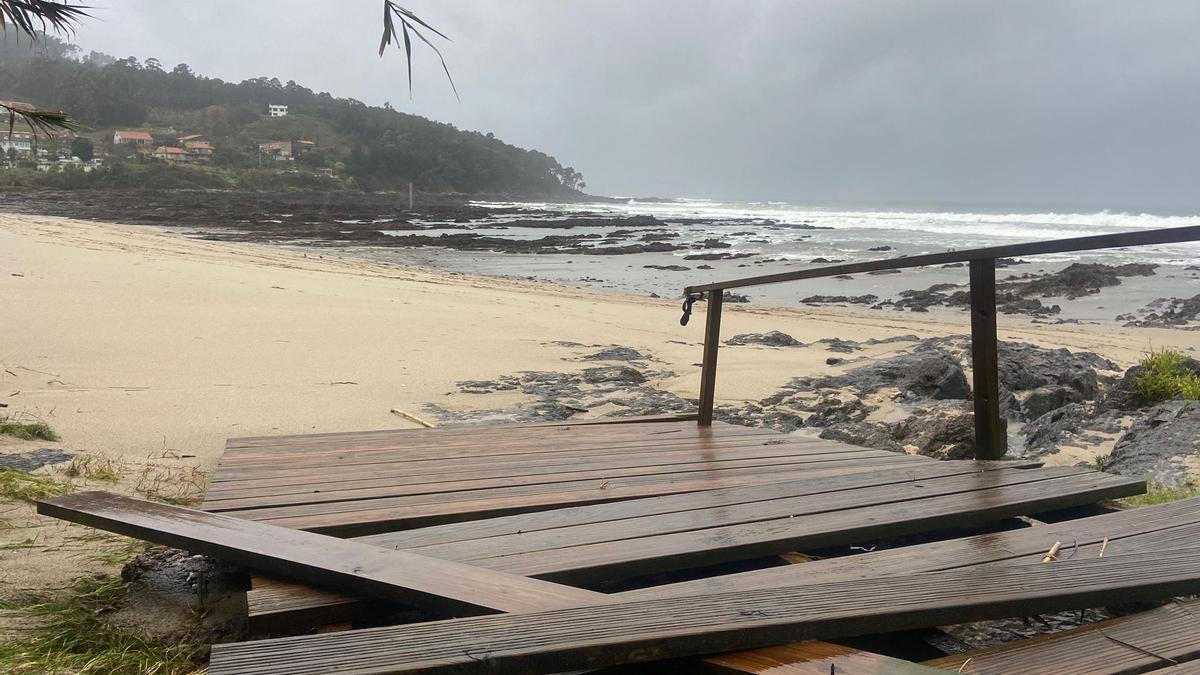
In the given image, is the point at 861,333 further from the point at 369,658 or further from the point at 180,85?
the point at 180,85

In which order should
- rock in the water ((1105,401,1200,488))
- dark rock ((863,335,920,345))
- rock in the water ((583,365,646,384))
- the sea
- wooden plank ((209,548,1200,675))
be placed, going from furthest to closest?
the sea, dark rock ((863,335,920,345)), rock in the water ((583,365,646,384)), rock in the water ((1105,401,1200,488)), wooden plank ((209,548,1200,675))

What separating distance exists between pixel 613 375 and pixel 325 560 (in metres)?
5.34

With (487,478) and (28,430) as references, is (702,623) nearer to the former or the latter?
(487,478)

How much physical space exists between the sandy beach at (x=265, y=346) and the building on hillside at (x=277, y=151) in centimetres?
7735

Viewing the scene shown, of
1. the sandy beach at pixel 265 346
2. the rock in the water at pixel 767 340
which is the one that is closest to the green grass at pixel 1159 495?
the sandy beach at pixel 265 346

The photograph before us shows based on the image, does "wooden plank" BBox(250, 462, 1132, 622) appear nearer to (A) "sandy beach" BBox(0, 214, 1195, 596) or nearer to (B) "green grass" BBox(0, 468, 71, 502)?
(A) "sandy beach" BBox(0, 214, 1195, 596)

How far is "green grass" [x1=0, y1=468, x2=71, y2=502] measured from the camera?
3.08 meters

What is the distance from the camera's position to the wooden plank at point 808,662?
139 centimetres

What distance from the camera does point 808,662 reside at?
4.72ft

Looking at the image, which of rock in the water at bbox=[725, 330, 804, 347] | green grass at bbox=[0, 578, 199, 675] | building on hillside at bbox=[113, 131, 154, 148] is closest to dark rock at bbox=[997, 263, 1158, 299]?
rock in the water at bbox=[725, 330, 804, 347]

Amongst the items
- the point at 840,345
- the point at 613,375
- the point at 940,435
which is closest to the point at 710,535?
the point at 940,435

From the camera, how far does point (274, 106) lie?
116m

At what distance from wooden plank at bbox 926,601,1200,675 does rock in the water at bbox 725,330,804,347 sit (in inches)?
307

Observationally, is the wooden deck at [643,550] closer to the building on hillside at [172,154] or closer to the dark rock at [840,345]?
the dark rock at [840,345]
